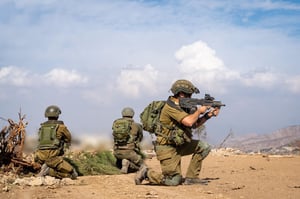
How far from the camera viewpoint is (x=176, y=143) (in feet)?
27.4

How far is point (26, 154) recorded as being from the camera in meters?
11.6

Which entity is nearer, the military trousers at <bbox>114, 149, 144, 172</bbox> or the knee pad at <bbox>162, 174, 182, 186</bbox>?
the knee pad at <bbox>162, 174, 182, 186</bbox>

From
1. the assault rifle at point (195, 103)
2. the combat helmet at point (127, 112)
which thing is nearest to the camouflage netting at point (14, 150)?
the combat helmet at point (127, 112)

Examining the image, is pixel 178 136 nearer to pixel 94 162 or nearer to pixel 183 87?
pixel 183 87

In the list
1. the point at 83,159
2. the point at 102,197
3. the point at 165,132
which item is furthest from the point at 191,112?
the point at 83,159

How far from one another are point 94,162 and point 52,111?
2405mm

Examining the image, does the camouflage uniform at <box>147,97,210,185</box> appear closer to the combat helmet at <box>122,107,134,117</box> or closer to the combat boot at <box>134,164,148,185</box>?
the combat boot at <box>134,164,148,185</box>

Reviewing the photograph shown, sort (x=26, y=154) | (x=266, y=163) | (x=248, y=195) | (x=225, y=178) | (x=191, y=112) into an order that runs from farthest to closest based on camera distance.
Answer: (x=266, y=163) → (x=26, y=154) → (x=225, y=178) → (x=191, y=112) → (x=248, y=195)

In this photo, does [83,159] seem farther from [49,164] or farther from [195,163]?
[195,163]

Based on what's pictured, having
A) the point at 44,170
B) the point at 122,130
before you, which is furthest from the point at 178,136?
the point at 122,130

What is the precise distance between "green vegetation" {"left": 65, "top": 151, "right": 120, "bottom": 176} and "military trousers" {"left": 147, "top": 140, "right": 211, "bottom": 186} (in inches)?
122

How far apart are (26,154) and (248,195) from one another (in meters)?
6.07

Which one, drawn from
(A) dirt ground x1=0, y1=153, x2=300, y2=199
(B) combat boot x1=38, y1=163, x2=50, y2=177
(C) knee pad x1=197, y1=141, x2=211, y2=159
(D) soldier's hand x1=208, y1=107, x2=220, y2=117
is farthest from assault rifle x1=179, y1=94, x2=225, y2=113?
(B) combat boot x1=38, y1=163, x2=50, y2=177

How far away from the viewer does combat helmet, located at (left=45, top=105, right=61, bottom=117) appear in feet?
32.9
